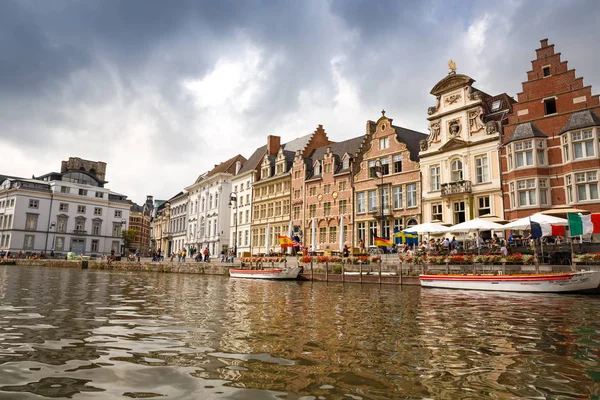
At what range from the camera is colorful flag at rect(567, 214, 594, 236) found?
21891mm

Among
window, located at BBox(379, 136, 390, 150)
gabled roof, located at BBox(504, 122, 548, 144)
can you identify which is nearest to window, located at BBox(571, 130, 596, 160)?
gabled roof, located at BBox(504, 122, 548, 144)

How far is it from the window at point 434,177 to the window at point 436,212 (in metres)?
1.43

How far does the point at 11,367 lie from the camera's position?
577cm

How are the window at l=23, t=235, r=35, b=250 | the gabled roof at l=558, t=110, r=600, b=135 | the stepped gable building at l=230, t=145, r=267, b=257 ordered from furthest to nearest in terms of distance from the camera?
the window at l=23, t=235, r=35, b=250
the stepped gable building at l=230, t=145, r=267, b=257
the gabled roof at l=558, t=110, r=600, b=135

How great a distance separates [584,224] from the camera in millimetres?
22000

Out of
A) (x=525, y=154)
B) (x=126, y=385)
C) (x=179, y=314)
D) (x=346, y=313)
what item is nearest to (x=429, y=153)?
(x=525, y=154)

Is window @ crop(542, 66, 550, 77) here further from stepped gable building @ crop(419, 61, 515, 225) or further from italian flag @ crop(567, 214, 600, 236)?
italian flag @ crop(567, 214, 600, 236)

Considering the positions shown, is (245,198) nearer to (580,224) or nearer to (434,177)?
(434,177)

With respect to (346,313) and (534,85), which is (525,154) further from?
(346,313)

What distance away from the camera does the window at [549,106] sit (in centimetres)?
3206

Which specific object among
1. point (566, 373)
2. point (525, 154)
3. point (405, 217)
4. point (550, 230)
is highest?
point (525, 154)

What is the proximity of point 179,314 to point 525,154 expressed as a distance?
29.0 m

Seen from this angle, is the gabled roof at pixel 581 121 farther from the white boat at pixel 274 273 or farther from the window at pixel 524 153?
the white boat at pixel 274 273

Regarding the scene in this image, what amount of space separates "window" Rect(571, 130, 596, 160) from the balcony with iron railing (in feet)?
25.6
